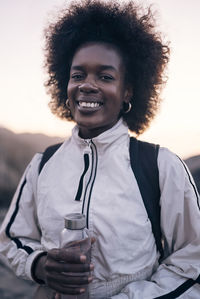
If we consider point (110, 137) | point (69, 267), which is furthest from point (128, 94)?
point (69, 267)

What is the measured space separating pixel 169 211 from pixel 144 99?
86 cm

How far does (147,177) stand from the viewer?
1.56 m

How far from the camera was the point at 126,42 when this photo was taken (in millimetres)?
1877

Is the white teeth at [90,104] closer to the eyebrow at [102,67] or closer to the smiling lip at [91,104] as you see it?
the smiling lip at [91,104]

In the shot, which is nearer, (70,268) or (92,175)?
(70,268)

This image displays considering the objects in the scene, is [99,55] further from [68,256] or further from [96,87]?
[68,256]

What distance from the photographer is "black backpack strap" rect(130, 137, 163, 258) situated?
152cm

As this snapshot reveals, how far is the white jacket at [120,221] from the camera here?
1449 millimetres

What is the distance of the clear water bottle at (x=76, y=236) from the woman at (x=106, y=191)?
4 cm

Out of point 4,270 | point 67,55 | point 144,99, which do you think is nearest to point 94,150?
point 144,99

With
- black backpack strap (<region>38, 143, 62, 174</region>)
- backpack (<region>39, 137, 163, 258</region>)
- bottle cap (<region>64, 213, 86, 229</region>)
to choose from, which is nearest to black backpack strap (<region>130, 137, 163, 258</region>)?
backpack (<region>39, 137, 163, 258</region>)

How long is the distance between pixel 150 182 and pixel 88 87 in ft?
1.97

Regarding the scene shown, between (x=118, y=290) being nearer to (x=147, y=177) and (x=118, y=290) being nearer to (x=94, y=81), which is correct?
(x=147, y=177)

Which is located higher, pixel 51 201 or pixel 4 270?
pixel 51 201
